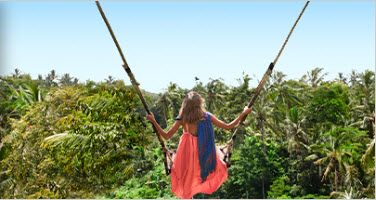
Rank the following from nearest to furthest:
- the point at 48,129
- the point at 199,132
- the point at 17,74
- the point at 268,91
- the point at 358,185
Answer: the point at 199,132 < the point at 48,129 < the point at 358,185 < the point at 268,91 < the point at 17,74

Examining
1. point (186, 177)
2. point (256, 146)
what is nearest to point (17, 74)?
point (256, 146)

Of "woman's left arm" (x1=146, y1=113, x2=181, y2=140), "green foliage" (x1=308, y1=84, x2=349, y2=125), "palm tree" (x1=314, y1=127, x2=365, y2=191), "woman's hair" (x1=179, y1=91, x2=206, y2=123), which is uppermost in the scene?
"green foliage" (x1=308, y1=84, x2=349, y2=125)

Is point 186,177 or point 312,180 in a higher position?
point 186,177

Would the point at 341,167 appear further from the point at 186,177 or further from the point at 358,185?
the point at 186,177

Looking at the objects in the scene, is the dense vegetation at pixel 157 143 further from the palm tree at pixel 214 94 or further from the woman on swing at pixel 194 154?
the woman on swing at pixel 194 154

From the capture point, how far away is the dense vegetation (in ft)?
30.1

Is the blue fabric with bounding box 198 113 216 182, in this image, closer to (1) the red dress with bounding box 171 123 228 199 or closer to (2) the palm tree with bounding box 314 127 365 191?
(1) the red dress with bounding box 171 123 228 199

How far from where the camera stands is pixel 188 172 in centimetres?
286

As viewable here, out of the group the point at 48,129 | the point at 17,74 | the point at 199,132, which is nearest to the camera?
the point at 199,132

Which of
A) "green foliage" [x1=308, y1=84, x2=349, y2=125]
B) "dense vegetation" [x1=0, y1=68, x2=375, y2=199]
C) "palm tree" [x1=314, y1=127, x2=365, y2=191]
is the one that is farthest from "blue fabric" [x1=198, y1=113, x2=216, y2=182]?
"green foliage" [x1=308, y1=84, x2=349, y2=125]

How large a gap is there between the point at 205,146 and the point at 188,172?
279 mm

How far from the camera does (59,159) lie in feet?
30.3

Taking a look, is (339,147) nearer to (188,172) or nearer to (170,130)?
(188,172)

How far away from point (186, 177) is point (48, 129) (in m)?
8.55
